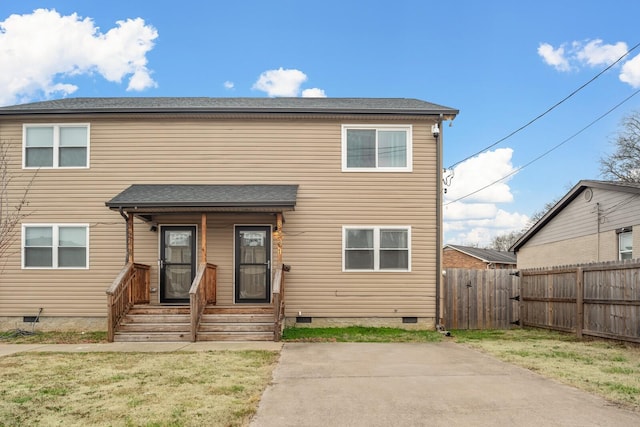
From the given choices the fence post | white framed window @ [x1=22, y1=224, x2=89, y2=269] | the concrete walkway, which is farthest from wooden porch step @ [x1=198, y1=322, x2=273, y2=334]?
the fence post

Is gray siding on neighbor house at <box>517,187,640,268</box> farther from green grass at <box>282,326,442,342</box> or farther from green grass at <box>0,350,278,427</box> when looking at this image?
green grass at <box>0,350,278,427</box>

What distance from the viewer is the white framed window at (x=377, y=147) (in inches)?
509

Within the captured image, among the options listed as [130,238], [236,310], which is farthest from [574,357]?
[130,238]

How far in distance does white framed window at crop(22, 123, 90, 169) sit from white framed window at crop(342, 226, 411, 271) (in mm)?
6725

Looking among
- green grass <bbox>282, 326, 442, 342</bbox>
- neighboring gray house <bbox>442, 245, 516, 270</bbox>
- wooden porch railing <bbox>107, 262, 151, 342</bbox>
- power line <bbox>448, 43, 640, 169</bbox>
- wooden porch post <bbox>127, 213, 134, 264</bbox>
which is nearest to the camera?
wooden porch railing <bbox>107, 262, 151, 342</bbox>

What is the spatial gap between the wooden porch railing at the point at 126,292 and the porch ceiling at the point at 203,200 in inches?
53.2

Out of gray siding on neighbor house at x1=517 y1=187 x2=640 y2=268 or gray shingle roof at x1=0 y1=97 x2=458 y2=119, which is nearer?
gray shingle roof at x1=0 y1=97 x2=458 y2=119

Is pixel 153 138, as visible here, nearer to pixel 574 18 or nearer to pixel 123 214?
pixel 123 214

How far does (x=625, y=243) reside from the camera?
1543 centimetres

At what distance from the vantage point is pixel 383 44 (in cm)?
2092

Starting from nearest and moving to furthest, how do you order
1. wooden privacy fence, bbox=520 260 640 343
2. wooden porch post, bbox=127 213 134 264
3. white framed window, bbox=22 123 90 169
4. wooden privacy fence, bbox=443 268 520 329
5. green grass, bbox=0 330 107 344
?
wooden privacy fence, bbox=520 260 640 343
green grass, bbox=0 330 107 344
wooden porch post, bbox=127 213 134 264
white framed window, bbox=22 123 90 169
wooden privacy fence, bbox=443 268 520 329

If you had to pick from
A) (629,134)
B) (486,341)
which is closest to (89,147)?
(486,341)

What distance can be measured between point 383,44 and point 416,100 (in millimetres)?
6519

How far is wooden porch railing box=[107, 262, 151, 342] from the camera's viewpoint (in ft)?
35.4
